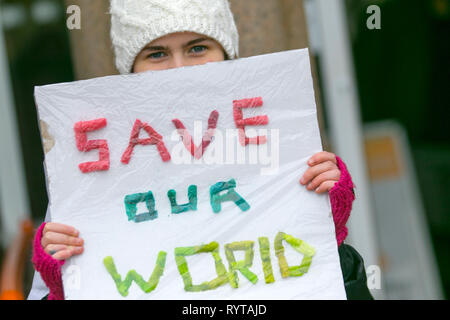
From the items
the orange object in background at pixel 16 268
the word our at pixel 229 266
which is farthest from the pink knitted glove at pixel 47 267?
the orange object in background at pixel 16 268

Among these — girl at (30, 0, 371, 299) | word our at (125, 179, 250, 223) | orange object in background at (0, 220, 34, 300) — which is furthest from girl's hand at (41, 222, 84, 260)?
orange object in background at (0, 220, 34, 300)

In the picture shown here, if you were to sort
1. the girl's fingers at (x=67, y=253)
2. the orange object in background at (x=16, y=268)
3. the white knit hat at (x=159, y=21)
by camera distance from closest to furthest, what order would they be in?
the girl's fingers at (x=67, y=253), the white knit hat at (x=159, y=21), the orange object in background at (x=16, y=268)

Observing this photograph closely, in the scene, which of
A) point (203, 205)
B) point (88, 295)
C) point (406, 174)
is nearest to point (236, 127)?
point (203, 205)

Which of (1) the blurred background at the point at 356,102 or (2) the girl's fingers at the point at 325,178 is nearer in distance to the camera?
(2) the girl's fingers at the point at 325,178

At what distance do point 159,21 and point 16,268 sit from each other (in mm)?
1314

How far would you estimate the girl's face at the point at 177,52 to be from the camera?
1.64 m

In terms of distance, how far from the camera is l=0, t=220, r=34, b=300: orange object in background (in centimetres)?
220

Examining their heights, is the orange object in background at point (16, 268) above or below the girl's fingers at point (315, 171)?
below

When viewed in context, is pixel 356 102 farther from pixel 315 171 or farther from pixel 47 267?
pixel 47 267

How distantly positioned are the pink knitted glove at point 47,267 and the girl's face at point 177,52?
1.81 ft

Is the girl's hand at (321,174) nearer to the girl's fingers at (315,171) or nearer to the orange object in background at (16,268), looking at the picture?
the girl's fingers at (315,171)

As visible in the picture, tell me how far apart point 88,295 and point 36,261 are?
0.51 feet
